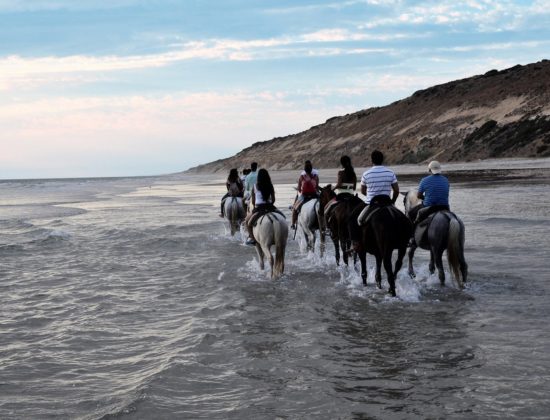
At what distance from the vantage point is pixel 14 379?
654 cm

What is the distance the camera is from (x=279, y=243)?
12.0 metres

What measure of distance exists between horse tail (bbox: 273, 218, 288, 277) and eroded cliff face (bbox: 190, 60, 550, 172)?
181ft

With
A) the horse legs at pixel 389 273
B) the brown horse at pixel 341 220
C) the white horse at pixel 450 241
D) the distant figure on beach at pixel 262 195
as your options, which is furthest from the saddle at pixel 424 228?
the distant figure on beach at pixel 262 195

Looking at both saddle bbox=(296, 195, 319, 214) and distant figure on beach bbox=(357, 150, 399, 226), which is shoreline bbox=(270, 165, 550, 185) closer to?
saddle bbox=(296, 195, 319, 214)

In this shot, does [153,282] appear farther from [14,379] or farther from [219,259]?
[14,379]

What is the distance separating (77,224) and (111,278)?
13.3 m

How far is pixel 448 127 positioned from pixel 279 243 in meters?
82.8

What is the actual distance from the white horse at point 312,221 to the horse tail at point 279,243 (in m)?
2.67

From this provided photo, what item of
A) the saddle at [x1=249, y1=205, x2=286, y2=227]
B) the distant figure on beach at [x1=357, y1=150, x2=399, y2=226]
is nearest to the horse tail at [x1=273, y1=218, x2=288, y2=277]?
the saddle at [x1=249, y1=205, x2=286, y2=227]

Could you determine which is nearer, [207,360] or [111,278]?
[207,360]

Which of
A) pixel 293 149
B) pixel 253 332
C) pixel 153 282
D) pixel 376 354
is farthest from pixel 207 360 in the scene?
pixel 293 149

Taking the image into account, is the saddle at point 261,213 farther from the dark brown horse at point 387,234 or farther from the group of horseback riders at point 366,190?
the dark brown horse at point 387,234

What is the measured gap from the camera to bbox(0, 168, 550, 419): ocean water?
5.71 meters

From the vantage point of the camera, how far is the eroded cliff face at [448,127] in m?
70.9
